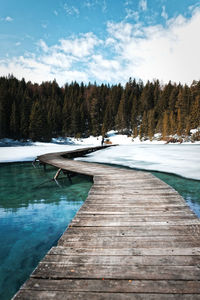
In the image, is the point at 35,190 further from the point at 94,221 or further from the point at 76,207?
the point at 94,221

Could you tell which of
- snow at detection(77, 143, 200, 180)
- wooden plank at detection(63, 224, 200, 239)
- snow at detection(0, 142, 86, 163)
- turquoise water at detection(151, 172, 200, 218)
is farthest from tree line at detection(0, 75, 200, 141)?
wooden plank at detection(63, 224, 200, 239)

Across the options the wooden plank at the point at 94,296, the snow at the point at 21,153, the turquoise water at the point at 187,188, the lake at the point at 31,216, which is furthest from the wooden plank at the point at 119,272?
the snow at the point at 21,153

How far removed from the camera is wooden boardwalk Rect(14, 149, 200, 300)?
152 cm

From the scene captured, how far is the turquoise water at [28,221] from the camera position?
3.06m

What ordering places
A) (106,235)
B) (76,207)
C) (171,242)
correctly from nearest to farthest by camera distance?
(171,242)
(106,235)
(76,207)

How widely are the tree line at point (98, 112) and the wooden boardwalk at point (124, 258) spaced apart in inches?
2173

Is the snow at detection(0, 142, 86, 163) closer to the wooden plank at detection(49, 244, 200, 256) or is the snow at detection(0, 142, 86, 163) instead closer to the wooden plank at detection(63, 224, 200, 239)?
the wooden plank at detection(63, 224, 200, 239)

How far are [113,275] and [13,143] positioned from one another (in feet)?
190

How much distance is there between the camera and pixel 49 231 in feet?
14.2

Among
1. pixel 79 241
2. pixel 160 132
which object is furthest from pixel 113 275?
pixel 160 132

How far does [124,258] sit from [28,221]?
381cm

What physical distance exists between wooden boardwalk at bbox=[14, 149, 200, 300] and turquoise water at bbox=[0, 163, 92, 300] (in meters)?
1.32

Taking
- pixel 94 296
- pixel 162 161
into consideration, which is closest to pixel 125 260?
pixel 94 296

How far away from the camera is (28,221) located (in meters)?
4.83
